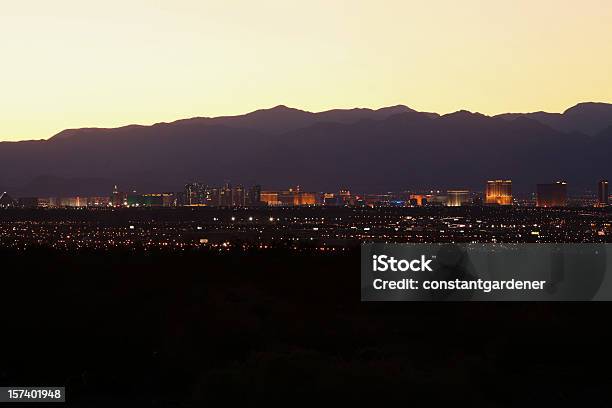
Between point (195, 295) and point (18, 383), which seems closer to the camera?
point (18, 383)

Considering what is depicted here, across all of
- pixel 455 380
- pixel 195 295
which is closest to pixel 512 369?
pixel 455 380

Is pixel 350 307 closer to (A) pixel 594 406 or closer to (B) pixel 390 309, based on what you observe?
(B) pixel 390 309

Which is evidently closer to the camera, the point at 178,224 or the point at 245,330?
the point at 245,330

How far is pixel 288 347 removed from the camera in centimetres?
2423

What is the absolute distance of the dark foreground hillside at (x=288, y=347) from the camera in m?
17.0

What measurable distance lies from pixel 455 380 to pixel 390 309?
17387mm

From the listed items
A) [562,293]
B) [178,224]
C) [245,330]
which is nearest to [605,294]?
[562,293]

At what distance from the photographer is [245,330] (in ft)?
85.0

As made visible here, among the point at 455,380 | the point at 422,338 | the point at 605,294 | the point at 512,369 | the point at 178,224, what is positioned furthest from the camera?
the point at 178,224

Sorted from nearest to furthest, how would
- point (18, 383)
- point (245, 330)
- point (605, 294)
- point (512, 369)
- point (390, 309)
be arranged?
point (18, 383)
point (512, 369)
point (245, 330)
point (390, 309)
point (605, 294)

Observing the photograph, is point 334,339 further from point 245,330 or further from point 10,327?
point 10,327

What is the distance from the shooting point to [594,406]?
65.1ft

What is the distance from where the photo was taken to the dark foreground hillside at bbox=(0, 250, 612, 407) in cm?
1695

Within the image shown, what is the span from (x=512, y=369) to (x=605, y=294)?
15.6 m
